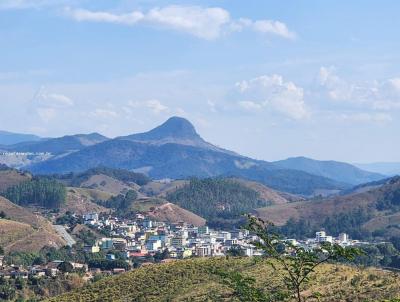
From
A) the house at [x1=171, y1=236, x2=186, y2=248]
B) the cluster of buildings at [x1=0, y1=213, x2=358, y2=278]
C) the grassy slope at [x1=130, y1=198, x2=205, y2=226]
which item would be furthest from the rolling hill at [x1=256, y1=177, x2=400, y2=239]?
the house at [x1=171, y1=236, x2=186, y2=248]

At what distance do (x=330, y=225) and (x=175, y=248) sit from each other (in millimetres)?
56529

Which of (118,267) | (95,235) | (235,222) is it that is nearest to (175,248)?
(95,235)

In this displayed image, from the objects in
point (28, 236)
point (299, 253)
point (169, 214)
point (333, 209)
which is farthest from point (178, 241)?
point (299, 253)

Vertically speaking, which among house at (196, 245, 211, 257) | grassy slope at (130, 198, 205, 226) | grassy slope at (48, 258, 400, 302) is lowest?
house at (196, 245, 211, 257)

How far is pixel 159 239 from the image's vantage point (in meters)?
144

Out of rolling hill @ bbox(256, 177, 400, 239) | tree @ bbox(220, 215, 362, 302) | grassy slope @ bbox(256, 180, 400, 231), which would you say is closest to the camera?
tree @ bbox(220, 215, 362, 302)

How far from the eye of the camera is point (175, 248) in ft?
436

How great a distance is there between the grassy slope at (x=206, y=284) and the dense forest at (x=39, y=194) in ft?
444

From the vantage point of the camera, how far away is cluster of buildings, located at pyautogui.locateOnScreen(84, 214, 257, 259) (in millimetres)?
124312

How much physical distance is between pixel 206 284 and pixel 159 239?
100093 mm

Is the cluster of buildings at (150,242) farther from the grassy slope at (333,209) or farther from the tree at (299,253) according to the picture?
the tree at (299,253)

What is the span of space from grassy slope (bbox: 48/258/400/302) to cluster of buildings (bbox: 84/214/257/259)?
5965cm

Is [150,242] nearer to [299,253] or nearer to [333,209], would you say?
[333,209]

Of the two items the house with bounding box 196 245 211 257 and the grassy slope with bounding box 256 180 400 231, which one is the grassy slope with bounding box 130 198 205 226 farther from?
the house with bounding box 196 245 211 257
